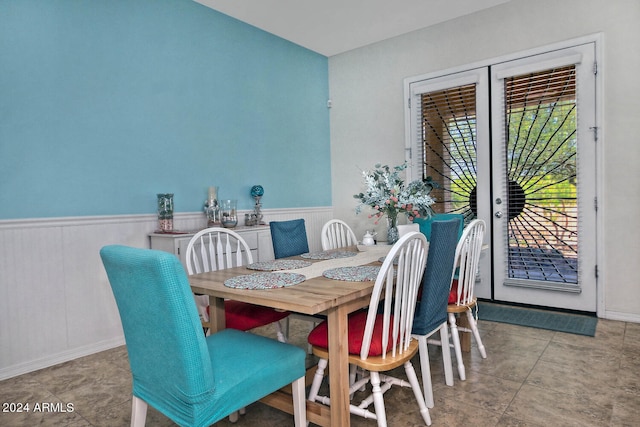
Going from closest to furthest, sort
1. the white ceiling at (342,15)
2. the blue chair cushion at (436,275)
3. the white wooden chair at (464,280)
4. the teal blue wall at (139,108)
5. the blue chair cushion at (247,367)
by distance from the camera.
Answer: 1. the blue chair cushion at (247,367)
2. the blue chair cushion at (436,275)
3. the white wooden chair at (464,280)
4. the teal blue wall at (139,108)
5. the white ceiling at (342,15)

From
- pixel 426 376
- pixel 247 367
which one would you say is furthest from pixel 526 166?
pixel 247 367

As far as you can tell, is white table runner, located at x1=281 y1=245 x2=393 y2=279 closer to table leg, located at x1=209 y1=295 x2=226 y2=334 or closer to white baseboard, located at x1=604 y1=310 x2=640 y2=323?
table leg, located at x1=209 y1=295 x2=226 y2=334

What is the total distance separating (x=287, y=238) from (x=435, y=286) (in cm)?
118

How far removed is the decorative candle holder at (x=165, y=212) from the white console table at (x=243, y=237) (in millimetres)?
84

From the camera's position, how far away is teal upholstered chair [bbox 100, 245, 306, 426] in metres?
1.19

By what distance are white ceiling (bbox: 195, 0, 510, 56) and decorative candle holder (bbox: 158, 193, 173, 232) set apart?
5.92 ft

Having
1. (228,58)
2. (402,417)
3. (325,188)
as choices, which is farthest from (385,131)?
(402,417)

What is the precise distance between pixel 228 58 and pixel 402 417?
339 centimetres

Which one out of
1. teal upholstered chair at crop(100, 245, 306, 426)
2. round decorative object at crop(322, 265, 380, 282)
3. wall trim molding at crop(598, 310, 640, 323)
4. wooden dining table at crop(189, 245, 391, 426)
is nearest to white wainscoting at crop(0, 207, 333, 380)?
wooden dining table at crop(189, 245, 391, 426)

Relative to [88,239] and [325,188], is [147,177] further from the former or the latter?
[325,188]

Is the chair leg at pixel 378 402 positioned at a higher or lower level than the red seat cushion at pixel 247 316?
lower

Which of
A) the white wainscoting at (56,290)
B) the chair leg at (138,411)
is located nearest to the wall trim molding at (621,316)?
the chair leg at (138,411)

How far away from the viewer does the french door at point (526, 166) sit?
3.42 meters

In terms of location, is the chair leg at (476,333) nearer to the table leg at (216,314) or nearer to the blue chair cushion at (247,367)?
the blue chair cushion at (247,367)
